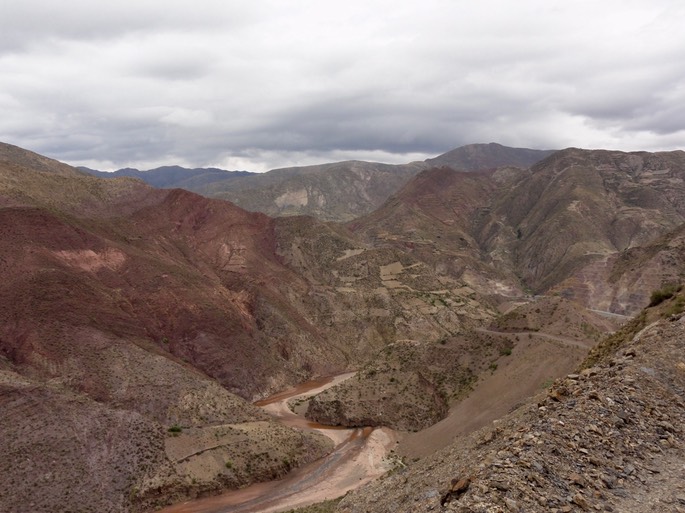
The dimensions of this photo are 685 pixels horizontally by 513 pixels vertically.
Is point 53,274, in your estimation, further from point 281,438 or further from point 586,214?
point 586,214

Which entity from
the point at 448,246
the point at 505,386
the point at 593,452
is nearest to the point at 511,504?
the point at 593,452

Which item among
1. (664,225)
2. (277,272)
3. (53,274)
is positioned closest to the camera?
(53,274)

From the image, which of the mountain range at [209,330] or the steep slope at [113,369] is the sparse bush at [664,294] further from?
the steep slope at [113,369]

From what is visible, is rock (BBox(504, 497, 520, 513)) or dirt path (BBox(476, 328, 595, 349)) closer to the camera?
rock (BBox(504, 497, 520, 513))

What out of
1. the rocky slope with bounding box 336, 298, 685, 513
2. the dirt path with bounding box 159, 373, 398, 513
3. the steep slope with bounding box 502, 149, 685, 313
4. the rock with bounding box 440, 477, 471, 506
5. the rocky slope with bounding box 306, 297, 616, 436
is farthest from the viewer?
the steep slope with bounding box 502, 149, 685, 313

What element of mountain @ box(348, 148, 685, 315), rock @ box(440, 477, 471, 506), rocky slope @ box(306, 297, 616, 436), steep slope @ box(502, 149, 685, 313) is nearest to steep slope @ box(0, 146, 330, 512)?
rocky slope @ box(306, 297, 616, 436)

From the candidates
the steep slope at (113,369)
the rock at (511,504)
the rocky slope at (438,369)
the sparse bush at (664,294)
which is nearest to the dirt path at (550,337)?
the rocky slope at (438,369)

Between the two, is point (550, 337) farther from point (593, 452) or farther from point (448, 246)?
point (448, 246)

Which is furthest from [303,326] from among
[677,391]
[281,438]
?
[677,391]

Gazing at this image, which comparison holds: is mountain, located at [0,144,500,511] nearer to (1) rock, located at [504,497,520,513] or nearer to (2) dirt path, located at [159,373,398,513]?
(2) dirt path, located at [159,373,398,513]
